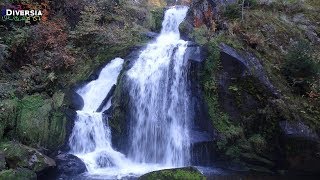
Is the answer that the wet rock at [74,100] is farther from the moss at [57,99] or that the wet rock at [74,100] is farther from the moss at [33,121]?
the moss at [33,121]

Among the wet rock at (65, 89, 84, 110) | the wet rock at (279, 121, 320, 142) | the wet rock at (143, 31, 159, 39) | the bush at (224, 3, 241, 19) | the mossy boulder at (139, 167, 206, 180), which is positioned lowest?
the mossy boulder at (139, 167, 206, 180)

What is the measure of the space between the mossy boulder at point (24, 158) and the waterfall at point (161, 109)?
133 inches

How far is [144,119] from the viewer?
1370 cm

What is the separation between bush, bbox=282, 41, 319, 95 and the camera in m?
13.1

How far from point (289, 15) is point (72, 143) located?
11164 millimetres

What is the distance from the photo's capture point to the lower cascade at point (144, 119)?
42.0ft

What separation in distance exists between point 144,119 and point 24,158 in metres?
4.58

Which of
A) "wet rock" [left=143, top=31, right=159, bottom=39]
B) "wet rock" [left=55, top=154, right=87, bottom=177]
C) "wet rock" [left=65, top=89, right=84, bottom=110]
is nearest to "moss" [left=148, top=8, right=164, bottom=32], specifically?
"wet rock" [left=143, top=31, right=159, bottom=39]

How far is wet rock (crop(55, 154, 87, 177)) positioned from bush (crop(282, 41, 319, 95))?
7863 mm

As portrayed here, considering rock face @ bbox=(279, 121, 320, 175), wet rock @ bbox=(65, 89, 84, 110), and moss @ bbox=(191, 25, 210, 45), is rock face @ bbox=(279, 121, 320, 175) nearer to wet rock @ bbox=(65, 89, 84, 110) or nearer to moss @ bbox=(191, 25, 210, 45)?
moss @ bbox=(191, 25, 210, 45)

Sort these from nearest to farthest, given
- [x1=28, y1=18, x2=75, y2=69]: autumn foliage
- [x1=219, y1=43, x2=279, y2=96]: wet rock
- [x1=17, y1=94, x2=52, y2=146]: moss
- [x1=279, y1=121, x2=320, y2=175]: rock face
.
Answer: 1. [x1=279, y1=121, x2=320, y2=175]: rock face
2. [x1=17, y1=94, x2=52, y2=146]: moss
3. [x1=219, y1=43, x2=279, y2=96]: wet rock
4. [x1=28, y1=18, x2=75, y2=69]: autumn foliage

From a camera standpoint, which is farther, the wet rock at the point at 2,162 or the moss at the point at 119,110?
the moss at the point at 119,110

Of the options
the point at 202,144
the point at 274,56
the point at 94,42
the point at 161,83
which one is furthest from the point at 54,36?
the point at 274,56

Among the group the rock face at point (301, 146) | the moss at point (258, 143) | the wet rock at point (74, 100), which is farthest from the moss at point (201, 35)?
the wet rock at point (74, 100)
